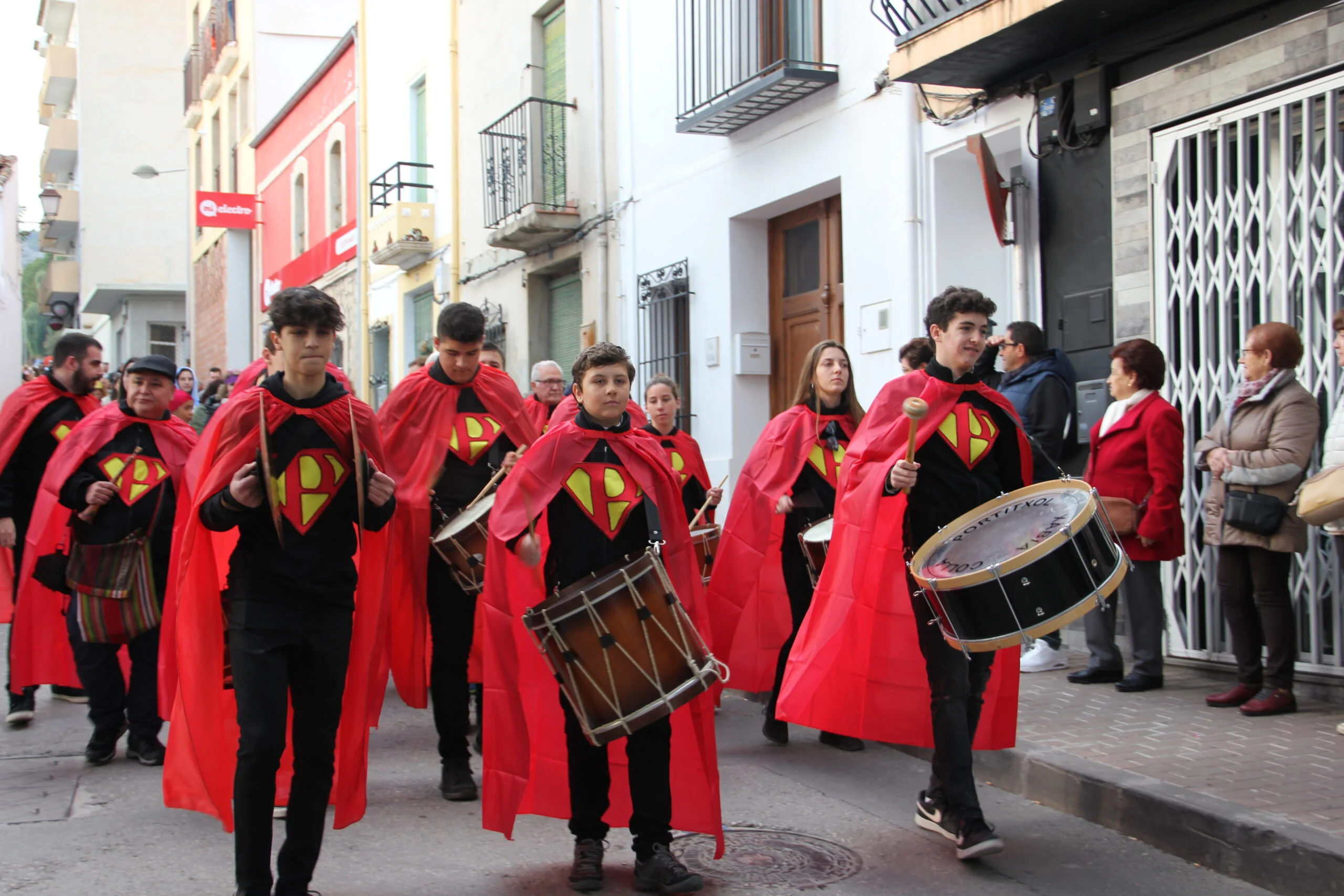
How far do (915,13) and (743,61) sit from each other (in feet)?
10.5

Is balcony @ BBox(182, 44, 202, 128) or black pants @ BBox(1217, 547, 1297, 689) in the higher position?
balcony @ BBox(182, 44, 202, 128)

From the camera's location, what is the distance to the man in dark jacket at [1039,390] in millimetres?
8000

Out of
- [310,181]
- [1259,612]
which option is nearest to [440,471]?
[1259,612]

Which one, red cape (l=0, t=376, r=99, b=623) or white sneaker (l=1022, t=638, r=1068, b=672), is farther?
white sneaker (l=1022, t=638, r=1068, b=672)

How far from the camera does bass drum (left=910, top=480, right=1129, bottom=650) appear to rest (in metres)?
4.25

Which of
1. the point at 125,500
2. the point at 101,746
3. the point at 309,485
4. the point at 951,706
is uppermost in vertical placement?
the point at 309,485

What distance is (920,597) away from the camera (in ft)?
16.1

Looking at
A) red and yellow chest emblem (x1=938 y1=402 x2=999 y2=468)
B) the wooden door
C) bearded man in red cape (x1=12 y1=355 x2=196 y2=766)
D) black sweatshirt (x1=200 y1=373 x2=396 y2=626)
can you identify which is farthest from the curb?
the wooden door

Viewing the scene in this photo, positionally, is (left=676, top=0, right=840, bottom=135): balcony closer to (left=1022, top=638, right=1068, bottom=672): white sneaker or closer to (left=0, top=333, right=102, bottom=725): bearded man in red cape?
(left=1022, top=638, right=1068, bottom=672): white sneaker

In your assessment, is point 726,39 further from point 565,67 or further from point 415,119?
point 415,119

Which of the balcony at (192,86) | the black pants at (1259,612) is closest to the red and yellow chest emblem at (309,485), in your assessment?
the black pants at (1259,612)

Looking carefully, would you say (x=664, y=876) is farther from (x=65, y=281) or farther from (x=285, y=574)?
(x=65, y=281)

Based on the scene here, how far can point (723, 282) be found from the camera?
13.0m

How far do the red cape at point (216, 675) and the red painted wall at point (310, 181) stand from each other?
19089 mm
